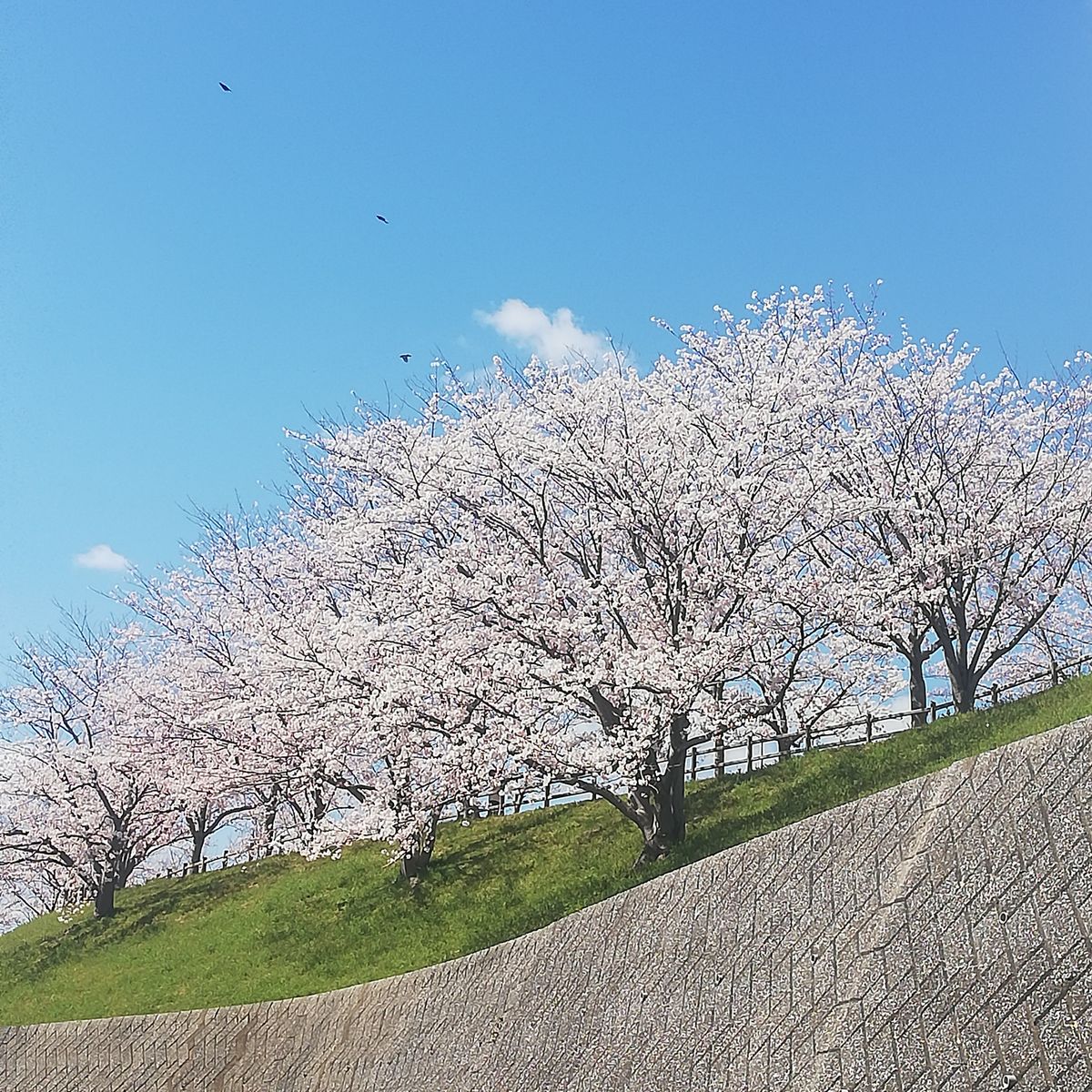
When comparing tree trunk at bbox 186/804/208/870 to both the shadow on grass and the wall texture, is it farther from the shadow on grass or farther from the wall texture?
the wall texture

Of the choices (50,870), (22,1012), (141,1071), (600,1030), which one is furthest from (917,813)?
(50,870)

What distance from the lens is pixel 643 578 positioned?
15.2 m

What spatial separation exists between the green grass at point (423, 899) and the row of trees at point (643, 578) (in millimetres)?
977

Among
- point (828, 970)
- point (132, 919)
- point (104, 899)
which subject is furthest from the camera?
point (104, 899)

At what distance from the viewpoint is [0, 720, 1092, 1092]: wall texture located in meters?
5.75

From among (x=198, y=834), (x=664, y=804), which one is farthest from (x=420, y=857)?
(x=198, y=834)

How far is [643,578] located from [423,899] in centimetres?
750

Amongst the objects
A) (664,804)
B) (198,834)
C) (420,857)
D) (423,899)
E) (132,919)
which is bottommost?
(423,899)

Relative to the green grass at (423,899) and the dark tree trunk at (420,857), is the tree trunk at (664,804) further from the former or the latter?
the dark tree trunk at (420,857)

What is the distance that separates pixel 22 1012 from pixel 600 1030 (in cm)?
1738

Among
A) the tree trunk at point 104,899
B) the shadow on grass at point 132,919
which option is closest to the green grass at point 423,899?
the shadow on grass at point 132,919

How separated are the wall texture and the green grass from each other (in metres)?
3.27

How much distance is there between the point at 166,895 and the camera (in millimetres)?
26797

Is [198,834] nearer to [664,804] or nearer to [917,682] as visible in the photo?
[664,804]
